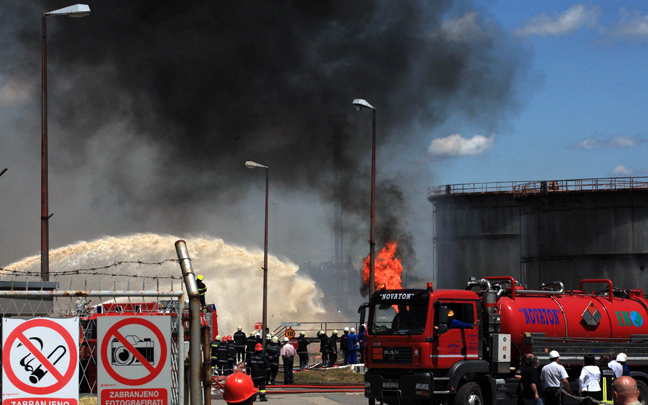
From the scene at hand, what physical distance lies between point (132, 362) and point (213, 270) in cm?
5849

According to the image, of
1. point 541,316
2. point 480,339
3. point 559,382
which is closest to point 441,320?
point 480,339

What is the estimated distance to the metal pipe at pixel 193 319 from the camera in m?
7.02

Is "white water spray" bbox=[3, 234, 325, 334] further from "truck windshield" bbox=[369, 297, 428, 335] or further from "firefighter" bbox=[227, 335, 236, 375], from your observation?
"truck windshield" bbox=[369, 297, 428, 335]

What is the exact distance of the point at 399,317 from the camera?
16.0 m

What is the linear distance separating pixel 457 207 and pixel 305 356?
99.9 ft

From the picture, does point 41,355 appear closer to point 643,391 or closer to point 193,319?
point 193,319

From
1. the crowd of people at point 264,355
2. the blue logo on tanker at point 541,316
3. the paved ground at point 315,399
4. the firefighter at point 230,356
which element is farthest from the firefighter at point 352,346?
the blue logo on tanker at point 541,316

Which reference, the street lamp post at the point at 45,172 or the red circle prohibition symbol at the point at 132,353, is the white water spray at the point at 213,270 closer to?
the street lamp post at the point at 45,172

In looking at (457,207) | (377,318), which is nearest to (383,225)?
(457,207)

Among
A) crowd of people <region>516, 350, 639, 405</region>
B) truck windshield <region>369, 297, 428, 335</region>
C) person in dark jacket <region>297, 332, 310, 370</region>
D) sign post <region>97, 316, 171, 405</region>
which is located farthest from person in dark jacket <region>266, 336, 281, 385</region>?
sign post <region>97, 316, 171, 405</region>

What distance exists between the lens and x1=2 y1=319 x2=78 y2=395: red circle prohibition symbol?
786 cm

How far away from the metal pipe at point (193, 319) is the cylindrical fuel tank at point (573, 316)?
11.0 metres

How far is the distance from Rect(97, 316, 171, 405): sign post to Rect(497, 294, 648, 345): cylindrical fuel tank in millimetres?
10513

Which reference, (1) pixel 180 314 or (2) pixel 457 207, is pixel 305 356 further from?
(2) pixel 457 207
